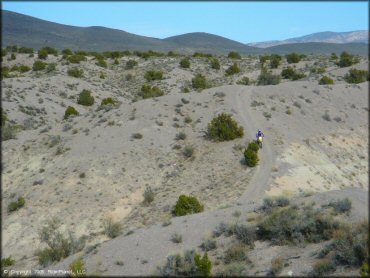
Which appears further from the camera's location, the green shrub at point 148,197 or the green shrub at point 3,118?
the green shrub at point 3,118

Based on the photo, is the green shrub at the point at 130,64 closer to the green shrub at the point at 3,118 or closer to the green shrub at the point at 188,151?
the green shrub at the point at 3,118

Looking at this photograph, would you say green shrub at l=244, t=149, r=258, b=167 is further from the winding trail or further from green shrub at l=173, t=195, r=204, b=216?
green shrub at l=173, t=195, r=204, b=216

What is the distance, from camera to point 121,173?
2436 centimetres

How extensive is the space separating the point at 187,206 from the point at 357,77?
3165 cm

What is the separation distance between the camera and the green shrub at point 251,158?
76.1ft

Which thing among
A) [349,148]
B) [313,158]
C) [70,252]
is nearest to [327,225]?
[70,252]

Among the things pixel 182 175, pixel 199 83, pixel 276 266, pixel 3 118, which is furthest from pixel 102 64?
pixel 276 266

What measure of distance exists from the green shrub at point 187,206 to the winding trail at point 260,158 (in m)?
2.02

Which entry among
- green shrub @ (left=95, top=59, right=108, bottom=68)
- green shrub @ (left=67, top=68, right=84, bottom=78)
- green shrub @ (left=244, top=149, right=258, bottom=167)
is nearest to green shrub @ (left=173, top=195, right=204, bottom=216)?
green shrub @ (left=244, top=149, right=258, bottom=167)

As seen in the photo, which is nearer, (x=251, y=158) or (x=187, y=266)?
(x=187, y=266)

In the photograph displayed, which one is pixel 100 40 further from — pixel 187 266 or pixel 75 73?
pixel 187 266

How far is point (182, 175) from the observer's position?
24.0 metres

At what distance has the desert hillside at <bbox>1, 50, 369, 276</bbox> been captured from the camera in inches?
527

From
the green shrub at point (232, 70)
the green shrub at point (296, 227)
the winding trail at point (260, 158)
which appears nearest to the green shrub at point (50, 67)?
the green shrub at point (232, 70)
